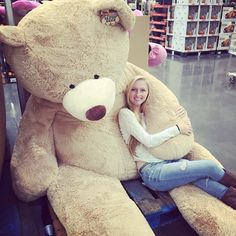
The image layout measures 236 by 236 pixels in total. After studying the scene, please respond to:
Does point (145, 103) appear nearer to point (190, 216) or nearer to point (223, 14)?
point (190, 216)

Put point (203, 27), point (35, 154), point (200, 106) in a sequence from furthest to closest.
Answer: point (203, 27)
point (200, 106)
point (35, 154)

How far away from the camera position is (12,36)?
3.20ft

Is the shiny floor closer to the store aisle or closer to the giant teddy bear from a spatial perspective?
the store aisle

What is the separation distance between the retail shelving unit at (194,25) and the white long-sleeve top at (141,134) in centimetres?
574

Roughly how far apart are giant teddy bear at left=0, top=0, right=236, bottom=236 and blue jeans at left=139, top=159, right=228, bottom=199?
0.12 ft

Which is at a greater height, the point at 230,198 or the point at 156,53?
the point at 156,53

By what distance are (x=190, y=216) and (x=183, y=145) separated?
33 centimetres

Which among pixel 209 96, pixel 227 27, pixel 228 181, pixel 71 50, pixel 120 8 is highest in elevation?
pixel 120 8

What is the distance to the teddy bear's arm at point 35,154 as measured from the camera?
117 cm

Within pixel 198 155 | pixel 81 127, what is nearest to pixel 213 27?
pixel 198 155

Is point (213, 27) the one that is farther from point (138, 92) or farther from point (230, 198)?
point (230, 198)

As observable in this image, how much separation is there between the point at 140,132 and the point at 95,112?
1.07ft

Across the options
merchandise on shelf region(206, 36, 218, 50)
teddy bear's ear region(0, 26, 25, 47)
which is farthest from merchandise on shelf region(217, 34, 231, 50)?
teddy bear's ear region(0, 26, 25, 47)

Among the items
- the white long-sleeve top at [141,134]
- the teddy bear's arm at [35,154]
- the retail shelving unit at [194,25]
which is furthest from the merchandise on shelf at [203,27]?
the teddy bear's arm at [35,154]
